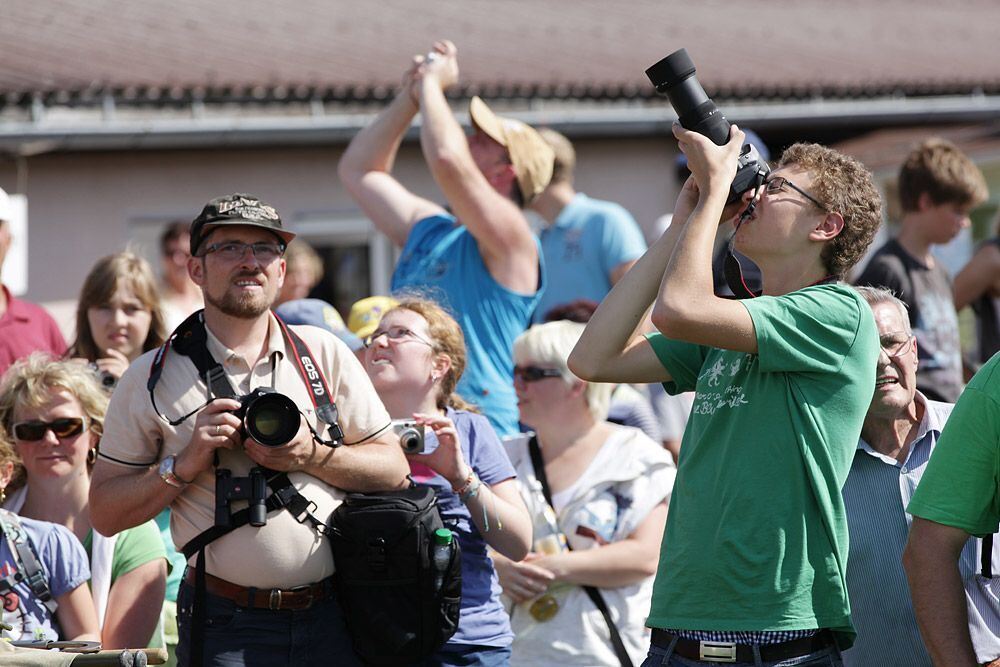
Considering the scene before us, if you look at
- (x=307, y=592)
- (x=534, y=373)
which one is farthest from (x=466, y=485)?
(x=534, y=373)

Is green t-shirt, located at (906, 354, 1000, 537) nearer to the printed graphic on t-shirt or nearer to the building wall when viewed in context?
the printed graphic on t-shirt

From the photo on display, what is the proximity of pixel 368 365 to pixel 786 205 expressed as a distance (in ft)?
5.24

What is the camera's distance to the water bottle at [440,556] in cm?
366

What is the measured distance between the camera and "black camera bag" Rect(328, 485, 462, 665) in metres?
3.64

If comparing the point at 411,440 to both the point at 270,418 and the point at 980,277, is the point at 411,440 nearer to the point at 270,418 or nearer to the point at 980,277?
the point at 270,418

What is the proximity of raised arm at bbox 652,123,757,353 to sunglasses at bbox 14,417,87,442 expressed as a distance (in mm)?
2292

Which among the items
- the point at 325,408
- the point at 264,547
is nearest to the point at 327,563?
the point at 264,547

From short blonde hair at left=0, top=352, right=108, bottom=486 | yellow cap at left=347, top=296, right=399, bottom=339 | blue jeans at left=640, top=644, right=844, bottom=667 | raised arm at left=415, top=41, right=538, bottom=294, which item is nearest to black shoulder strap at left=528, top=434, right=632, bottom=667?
raised arm at left=415, top=41, right=538, bottom=294

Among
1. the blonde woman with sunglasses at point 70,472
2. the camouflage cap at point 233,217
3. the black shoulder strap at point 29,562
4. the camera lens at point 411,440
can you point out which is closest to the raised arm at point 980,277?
the camera lens at point 411,440

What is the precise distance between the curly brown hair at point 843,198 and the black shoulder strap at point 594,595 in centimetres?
166

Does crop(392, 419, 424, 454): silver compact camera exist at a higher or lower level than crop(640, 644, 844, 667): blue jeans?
higher

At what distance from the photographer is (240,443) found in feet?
11.5

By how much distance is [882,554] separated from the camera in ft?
12.0

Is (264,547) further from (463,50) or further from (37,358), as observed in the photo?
(463,50)
